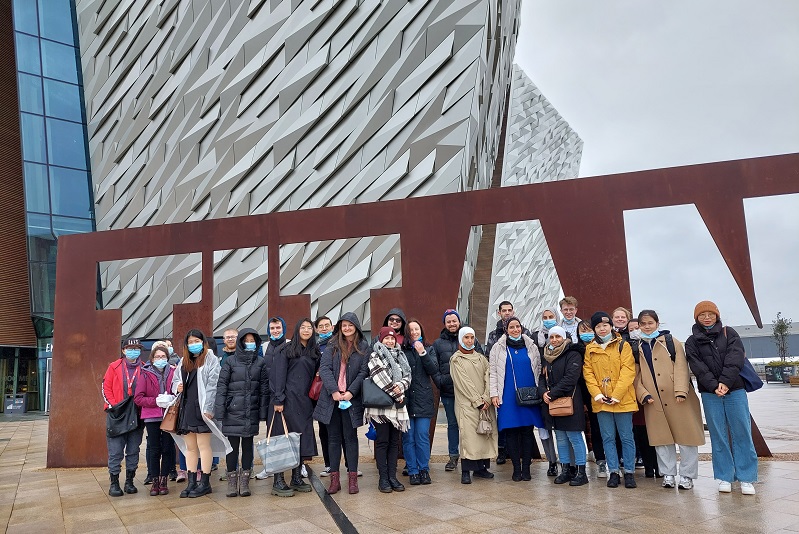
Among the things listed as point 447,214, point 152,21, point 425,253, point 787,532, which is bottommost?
point 787,532

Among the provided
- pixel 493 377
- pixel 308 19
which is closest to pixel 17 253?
pixel 308 19

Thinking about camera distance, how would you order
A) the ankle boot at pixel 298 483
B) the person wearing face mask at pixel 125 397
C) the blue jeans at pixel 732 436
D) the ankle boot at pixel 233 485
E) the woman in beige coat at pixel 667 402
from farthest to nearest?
the person wearing face mask at pixel 125 397, the ankle boot at pixel 298 483, the ankle boot at pixel 233 485, the woman in beige coat at pixel 667 402, the blue jeans at pixel 732 436

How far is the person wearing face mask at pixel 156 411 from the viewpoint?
6.50 meters

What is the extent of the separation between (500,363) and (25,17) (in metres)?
26.7

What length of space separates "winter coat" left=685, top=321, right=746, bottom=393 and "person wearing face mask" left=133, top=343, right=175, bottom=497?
5200 millimetres

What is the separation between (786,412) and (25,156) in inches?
1015

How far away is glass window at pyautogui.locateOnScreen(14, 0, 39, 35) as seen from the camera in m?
24.4

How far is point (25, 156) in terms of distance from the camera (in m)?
23.5

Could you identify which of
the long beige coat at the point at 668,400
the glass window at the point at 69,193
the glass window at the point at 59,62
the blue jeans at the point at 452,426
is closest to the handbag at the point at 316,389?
the blue jeans at the point at 452,426

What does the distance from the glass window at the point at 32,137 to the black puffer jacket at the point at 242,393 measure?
22.0 metres

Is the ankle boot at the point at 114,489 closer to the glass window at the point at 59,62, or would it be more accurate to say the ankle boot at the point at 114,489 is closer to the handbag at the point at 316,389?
the handbag at the point at 316,389

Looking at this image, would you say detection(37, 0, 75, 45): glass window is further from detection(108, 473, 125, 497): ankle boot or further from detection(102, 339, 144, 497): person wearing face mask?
detection(108, 473, 125, 497): ankle boot

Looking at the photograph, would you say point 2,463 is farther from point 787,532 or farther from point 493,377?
point 787,532

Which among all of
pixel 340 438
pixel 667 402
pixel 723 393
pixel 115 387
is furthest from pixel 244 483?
pixel 723 393
